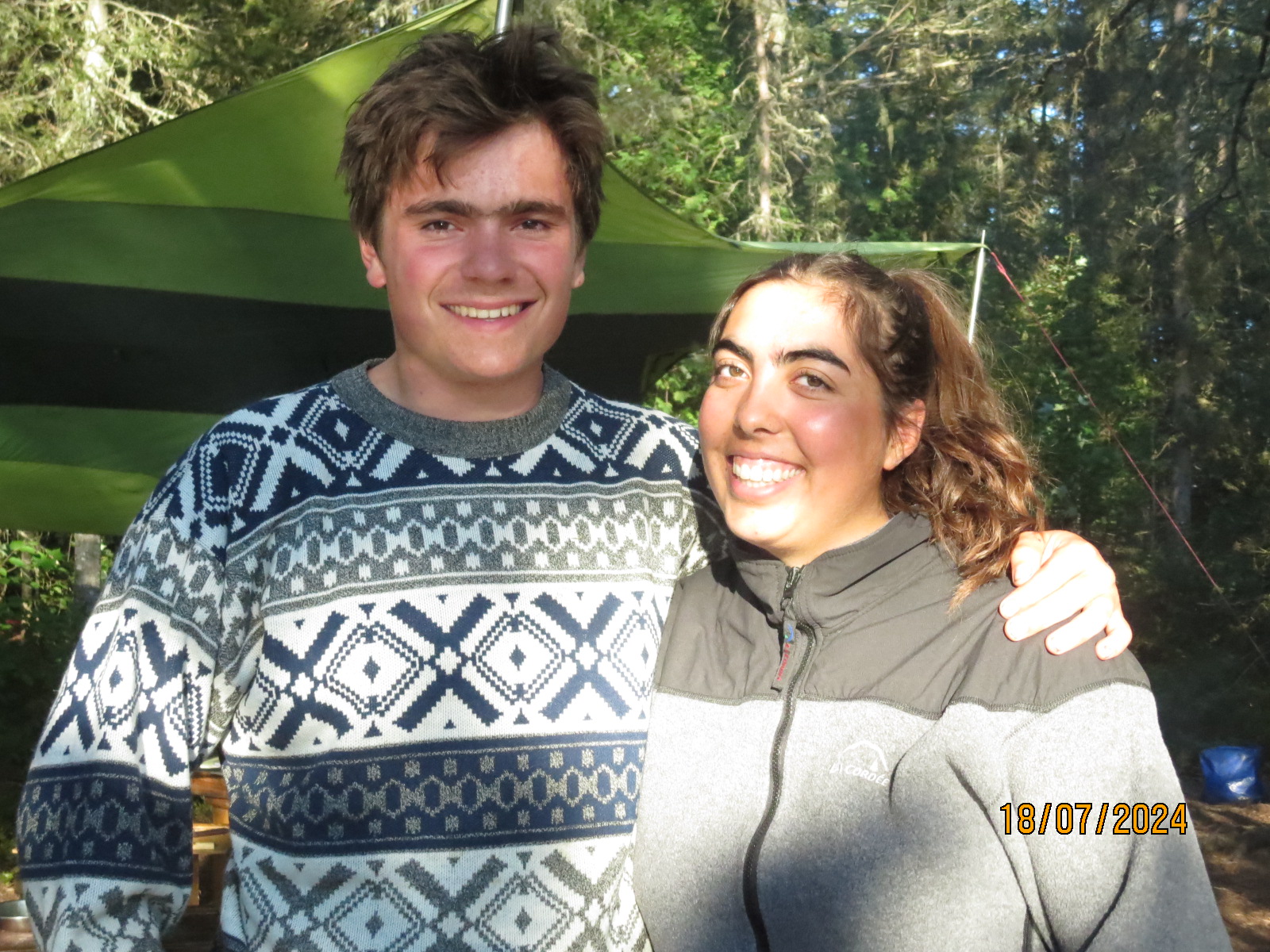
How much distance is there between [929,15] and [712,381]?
1926 centimetres

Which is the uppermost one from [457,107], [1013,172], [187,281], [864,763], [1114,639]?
[1013,172]

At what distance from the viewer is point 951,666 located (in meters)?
1.66

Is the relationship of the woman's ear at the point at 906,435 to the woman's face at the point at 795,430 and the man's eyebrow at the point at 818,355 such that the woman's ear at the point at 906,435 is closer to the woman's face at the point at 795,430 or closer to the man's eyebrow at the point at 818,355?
the woman's face at the point at 795,430

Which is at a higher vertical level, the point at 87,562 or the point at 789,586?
the point at 87,562

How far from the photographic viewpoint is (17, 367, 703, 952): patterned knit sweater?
1574mm

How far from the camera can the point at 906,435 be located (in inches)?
75.0

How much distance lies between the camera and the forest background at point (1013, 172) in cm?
957

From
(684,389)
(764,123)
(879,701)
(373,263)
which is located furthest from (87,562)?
(764,123)

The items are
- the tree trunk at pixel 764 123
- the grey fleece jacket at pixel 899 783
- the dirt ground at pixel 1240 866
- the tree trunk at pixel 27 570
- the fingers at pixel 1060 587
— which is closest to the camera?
the grey fleece jacket at pixel 899 783

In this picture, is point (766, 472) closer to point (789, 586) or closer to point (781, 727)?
point (789, 586)

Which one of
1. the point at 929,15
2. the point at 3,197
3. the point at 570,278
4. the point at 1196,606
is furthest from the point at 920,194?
the point at 570,278

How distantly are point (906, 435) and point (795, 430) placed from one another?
23cm

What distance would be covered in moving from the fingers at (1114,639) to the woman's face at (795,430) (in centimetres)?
38

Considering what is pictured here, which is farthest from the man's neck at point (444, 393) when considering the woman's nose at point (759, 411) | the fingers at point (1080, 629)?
the fingers at point (1080, 629)
